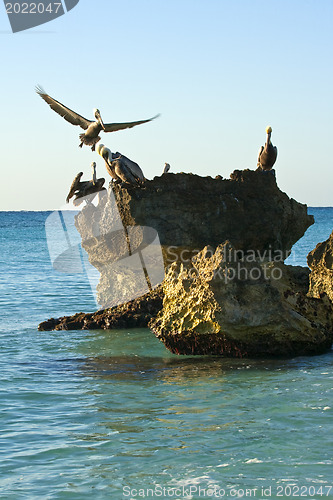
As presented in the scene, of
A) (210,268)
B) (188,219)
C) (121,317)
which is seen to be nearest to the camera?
(210,268)

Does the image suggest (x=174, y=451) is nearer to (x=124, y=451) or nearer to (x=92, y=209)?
(x=124, y=451)

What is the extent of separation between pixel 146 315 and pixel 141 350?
184 cm

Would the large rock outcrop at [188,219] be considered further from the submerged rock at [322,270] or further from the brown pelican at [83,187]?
the submerged rock at [322,270]

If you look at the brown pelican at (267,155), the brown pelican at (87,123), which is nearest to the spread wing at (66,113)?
the brown pelican at (87,123)

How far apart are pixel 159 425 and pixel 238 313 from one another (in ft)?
8.04

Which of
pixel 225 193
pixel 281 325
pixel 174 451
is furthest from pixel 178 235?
pixel 174 451

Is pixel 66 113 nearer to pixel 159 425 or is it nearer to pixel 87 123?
pixel 87 123

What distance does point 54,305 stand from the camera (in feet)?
53.7

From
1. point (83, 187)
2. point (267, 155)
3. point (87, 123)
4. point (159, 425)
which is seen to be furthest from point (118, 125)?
point (159, 425)

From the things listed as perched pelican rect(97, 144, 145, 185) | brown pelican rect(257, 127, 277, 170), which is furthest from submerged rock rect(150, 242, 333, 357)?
brown pelican rect(257, 127, 277, 170)

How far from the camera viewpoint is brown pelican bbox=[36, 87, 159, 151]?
13.2 m

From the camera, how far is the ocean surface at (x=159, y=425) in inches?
206

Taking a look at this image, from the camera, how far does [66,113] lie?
13656mm

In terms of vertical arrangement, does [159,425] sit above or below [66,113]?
below
